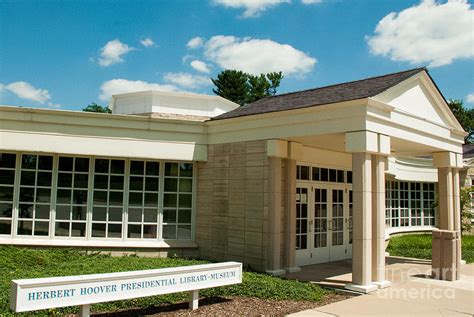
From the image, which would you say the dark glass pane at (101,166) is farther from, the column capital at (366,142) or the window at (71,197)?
the column capital at (366,142)

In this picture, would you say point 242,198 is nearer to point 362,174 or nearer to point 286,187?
point 286,187

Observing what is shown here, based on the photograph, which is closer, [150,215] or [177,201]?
[150,215]

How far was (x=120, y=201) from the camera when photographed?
1187cm

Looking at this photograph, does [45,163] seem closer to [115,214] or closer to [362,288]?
[115,214]

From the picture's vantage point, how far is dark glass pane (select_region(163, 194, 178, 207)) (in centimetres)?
1220

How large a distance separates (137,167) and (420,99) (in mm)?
7803

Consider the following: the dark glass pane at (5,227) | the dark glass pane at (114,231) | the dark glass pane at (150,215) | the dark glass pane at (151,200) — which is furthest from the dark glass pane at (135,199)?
the dark glass pane at (5,227)

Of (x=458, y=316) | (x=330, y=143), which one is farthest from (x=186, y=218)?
(x=458, y=316)

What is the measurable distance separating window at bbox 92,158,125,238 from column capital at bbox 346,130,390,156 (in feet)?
20.8

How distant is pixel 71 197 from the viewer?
11.6 meters

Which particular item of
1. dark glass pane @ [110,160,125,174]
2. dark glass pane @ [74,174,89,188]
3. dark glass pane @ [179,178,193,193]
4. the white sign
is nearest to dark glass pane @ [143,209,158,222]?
dark glass pane @ [179,178,193,193]

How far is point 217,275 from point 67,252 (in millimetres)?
5493

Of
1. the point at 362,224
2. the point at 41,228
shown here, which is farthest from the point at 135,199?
the point at 362,224

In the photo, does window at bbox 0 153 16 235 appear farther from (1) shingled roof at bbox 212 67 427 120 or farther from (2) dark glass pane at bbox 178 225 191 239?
(1) shingled roof at bbox 212 67 427 120
